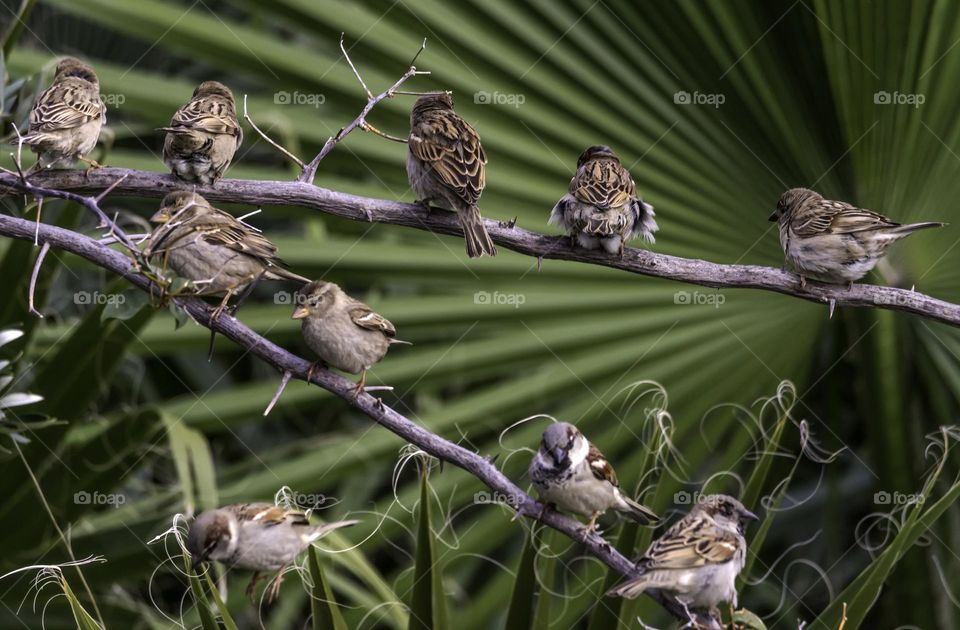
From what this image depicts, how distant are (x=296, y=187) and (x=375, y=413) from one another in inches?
30.6

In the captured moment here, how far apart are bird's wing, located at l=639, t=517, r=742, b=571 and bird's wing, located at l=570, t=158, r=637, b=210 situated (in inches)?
40.7

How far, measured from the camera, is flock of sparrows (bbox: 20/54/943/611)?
3.12 m

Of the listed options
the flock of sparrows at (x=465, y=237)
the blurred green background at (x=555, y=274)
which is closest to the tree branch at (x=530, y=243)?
the flock of sparrows at (x=465, y=237)

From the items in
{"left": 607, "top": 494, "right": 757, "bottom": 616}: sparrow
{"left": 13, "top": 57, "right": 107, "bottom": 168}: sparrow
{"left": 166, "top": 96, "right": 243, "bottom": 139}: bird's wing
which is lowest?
{"left": 607, "top": 494, "right": 757, "bottom": 616}: sparrow

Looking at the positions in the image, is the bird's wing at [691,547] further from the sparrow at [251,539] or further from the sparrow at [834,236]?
the sparrow at [834,236]

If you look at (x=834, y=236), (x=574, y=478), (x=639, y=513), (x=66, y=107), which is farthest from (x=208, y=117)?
(x=834, y=236)

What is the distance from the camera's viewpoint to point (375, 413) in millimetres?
2582

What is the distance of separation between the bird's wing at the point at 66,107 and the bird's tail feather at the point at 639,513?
7.17ft

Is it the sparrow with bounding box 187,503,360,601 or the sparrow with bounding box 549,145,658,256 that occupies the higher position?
the sparrow with bounding box 549,145,658,256

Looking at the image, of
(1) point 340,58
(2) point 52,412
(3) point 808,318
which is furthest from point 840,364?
(2) point 52,412

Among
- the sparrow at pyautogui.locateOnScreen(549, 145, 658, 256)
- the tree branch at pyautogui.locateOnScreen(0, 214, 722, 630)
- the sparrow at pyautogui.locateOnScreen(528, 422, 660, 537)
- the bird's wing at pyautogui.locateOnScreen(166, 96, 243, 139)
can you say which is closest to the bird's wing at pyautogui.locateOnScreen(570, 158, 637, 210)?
the sparrow at pyautogui.locateOnScreen(549, 145, 658, 256)

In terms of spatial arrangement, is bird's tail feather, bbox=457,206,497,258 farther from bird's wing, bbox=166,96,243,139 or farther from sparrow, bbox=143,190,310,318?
bird's wing, bbox=166,96,243,139

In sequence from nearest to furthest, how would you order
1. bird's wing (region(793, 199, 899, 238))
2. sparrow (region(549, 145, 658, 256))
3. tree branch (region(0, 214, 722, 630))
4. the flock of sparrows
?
1. tree branch (region(0, 214, 722, 630))
2. the flock of sparrows
3. sparrow (region(549, 145, 658, 256))
4. bird's wing (region(793, 199, 899, 238))

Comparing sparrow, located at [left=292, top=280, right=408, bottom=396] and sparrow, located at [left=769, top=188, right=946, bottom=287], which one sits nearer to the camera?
sparrow, located at [left=292, top=280, right=408, bottom=396]
